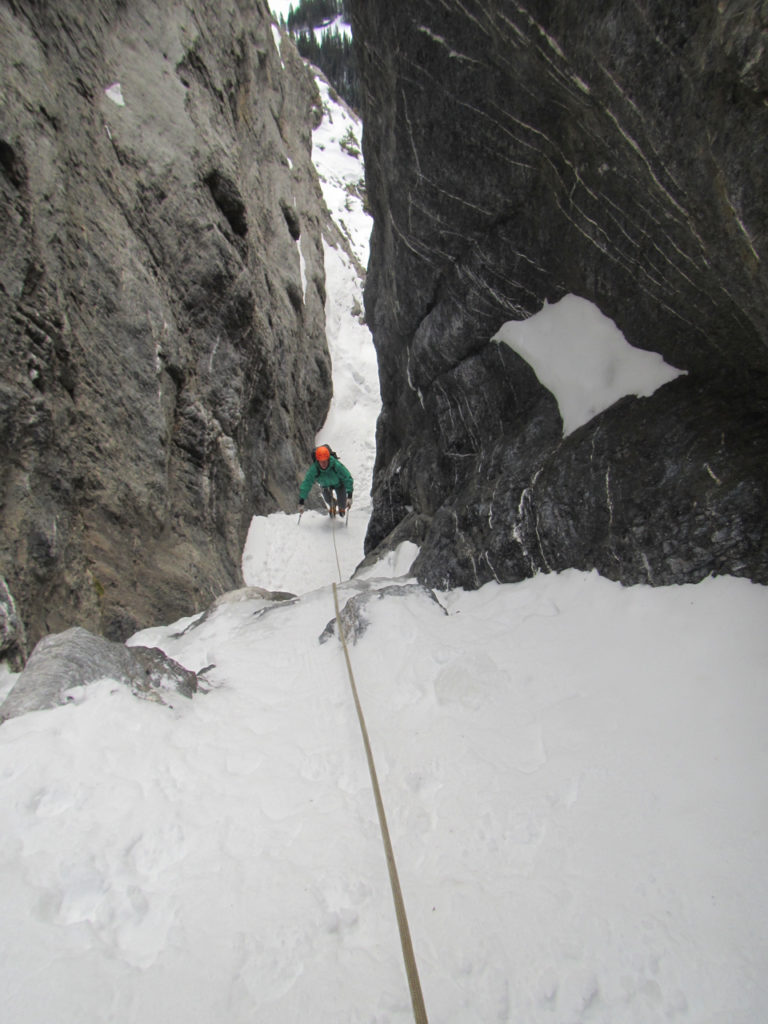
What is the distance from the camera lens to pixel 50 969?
1769mm

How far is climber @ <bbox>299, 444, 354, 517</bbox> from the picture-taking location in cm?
1300

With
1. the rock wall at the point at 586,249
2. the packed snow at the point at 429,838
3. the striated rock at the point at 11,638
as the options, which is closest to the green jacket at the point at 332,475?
the rock wall at the point at 586,249

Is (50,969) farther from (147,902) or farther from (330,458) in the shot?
(330,458)

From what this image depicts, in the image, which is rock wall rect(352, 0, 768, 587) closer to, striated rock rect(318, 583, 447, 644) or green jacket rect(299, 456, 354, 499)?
striated rock rect(318, 583, 447, 644)

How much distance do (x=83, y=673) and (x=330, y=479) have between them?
34.7 feet

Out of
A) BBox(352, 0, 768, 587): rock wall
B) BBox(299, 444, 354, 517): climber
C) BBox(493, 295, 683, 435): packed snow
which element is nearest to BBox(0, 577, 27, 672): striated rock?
BBox(352, 0, 768, 587): rock wall

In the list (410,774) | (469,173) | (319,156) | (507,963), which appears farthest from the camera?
(319,156)

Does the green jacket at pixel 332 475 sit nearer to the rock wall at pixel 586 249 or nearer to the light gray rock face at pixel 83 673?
the rock wall at pixel 586 249

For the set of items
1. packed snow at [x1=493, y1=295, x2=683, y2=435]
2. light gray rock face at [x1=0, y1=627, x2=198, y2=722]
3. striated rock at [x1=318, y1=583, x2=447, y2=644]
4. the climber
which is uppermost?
the climber

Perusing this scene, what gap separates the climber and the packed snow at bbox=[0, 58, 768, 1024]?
899 centimetres

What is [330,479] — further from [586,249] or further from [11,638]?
[11,638]

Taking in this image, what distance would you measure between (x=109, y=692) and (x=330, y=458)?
34.2 ft

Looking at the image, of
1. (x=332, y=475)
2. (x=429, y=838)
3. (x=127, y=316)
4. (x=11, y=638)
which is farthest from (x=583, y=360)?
(x=332, y=475)

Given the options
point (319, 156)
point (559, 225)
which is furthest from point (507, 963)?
point (319, 156)
